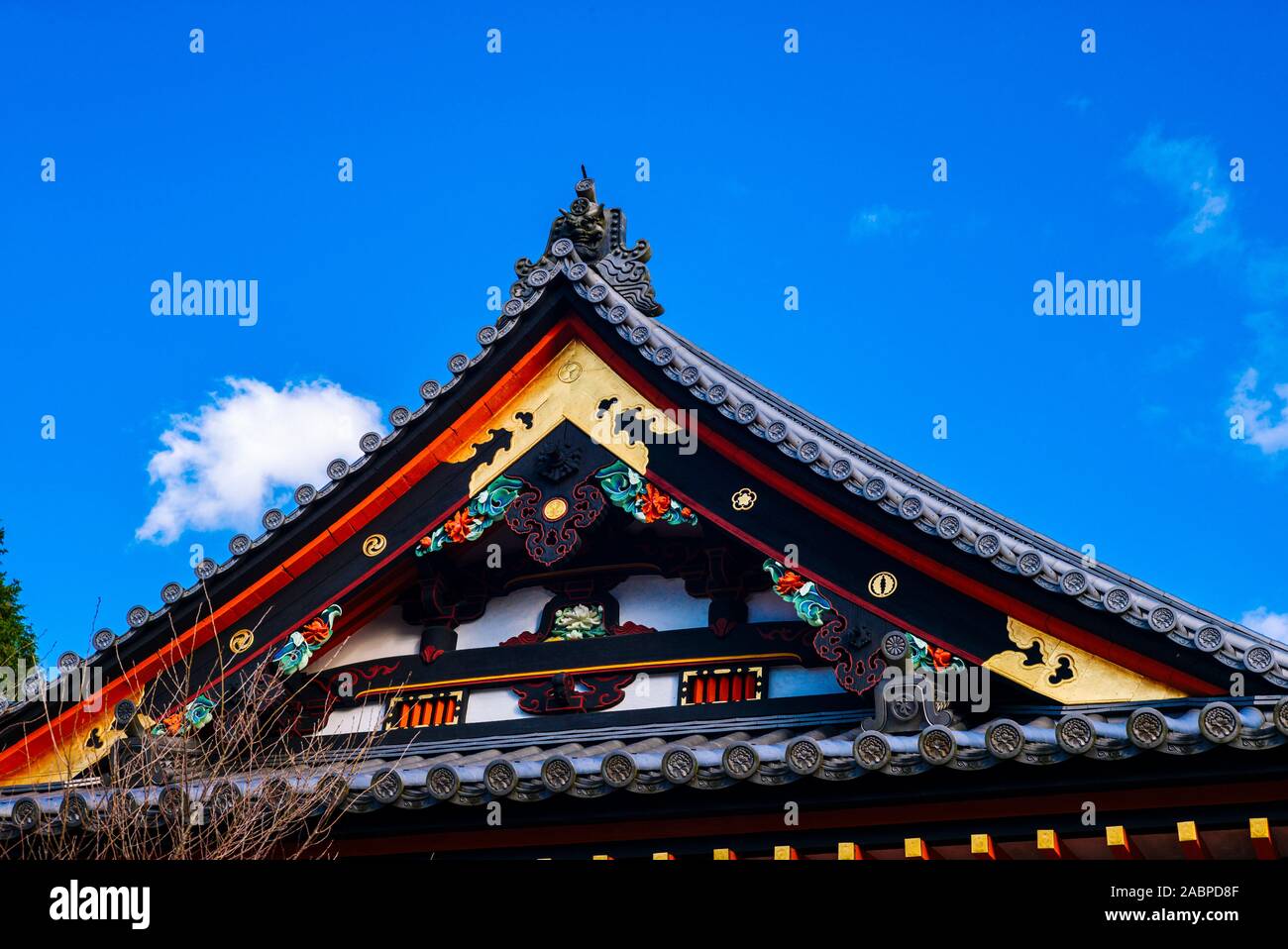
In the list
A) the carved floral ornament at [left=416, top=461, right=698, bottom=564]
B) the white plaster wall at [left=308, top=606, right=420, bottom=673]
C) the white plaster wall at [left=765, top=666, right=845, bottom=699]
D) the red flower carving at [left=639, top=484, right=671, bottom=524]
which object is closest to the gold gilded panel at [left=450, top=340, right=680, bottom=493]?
the carved floral ornament at [left=416, top=461, right=698, bottom=564]

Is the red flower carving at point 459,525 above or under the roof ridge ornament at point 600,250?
under

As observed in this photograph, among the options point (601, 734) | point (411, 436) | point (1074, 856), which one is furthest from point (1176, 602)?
point (411, 436)

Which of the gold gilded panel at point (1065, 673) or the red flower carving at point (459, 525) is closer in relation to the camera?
the gold gilded panel at point (1065, 673)

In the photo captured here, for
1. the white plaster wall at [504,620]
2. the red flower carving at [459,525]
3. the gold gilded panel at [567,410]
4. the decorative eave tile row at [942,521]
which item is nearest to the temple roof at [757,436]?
the decorative eave tile row at [942,521]

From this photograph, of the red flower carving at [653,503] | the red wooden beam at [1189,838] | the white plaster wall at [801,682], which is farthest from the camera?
the red flower carving at [653,503]

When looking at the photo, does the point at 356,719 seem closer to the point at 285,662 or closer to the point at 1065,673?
the point at 285,662

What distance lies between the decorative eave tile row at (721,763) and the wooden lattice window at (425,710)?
147 centimetres

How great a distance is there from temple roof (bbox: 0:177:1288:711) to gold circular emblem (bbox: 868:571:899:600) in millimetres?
401

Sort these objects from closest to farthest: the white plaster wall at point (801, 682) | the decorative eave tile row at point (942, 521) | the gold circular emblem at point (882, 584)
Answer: the decorative eave tile row at point (942, 521) → the gold circular emblem at point (882, 584) → the white plaster wall at point (801, 682)

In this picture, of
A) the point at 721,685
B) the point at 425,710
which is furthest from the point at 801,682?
the point at 425,710

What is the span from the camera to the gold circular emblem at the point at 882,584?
7832mm

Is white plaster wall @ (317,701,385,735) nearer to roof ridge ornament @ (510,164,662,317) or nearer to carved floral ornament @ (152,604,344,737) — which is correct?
carved floral ornament @ (152,604,344,737)

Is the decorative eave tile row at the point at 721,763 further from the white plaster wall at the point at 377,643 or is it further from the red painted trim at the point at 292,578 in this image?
the white plaster wall at the point at 377,643

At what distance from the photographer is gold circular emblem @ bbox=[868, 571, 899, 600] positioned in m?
7.83
